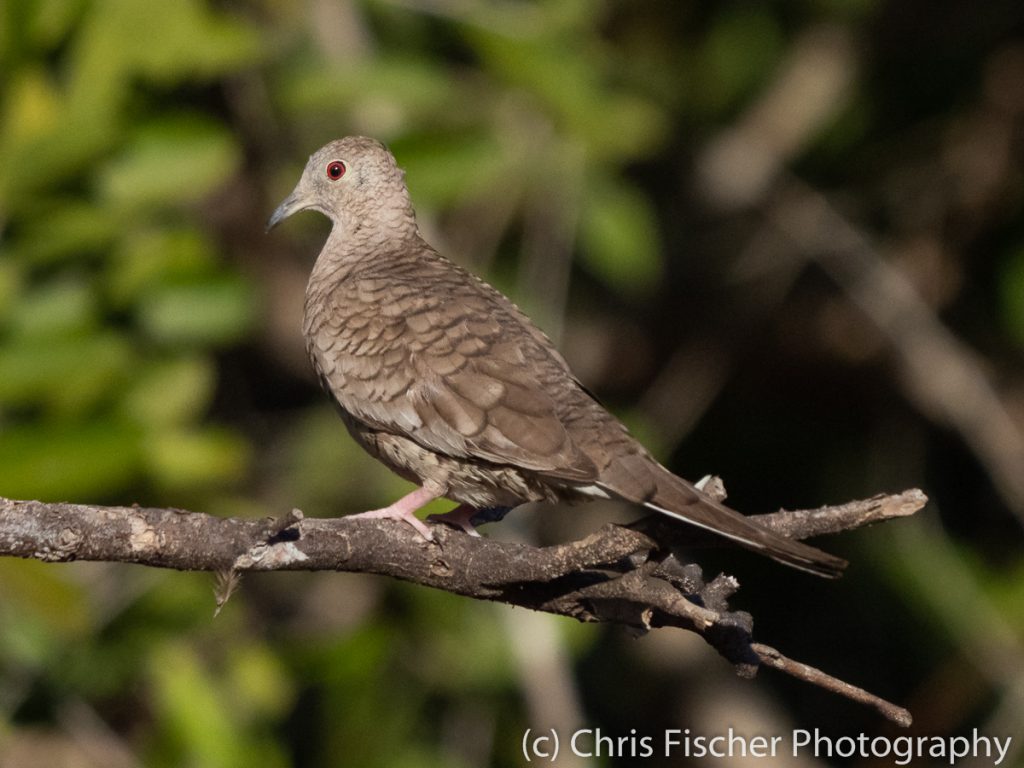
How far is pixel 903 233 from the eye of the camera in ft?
26.3

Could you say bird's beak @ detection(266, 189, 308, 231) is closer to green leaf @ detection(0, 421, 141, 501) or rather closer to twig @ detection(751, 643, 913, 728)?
green leaf @ detection(0, 421, 141, 501)

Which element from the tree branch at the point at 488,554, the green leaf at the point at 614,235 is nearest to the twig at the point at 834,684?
the tree branch at the point at 488,554

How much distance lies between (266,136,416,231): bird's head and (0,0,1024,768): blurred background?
532mm

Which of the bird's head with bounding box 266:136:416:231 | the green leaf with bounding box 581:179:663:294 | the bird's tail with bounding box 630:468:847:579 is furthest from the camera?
the green leaf with bounding box 581:179:663:294

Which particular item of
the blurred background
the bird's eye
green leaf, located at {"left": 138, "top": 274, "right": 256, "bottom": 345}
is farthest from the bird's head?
green leaf, located at {"left": 138, "top": 274, "right": 256, "bottom": 345}

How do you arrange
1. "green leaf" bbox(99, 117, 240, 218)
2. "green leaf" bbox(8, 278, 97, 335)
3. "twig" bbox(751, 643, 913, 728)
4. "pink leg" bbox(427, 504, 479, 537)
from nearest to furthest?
"twig" bbox(751, 643, 913, 728), "pink leg" bbox(427, 504, 479, 537), "green leaf" bbox(8, 278, 97, 335), "green leaf" bbox(99, 117, 240, 218)

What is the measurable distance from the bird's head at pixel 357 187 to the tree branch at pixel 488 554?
1535mm

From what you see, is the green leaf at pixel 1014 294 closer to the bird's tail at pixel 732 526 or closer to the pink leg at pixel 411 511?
the pink leg at pixel 411 511

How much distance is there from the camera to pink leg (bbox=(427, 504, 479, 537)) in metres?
4.16

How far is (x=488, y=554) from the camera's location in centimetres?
337

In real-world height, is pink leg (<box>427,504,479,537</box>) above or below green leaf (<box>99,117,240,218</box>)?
below

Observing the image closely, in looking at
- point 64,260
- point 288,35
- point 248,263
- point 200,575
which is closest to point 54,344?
point 64,260

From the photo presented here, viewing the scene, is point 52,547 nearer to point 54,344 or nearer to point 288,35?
point 54,344

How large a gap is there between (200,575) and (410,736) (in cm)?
116
